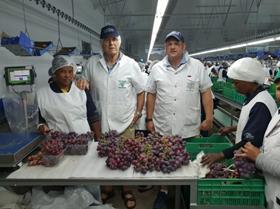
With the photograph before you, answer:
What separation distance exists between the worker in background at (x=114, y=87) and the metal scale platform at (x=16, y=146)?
0.76 metres

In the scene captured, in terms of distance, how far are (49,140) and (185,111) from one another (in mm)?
1302

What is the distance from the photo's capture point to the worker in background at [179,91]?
2.80 metres

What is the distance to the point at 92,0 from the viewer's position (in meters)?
10.6

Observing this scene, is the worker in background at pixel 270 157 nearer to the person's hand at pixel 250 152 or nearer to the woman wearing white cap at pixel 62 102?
the person's hand at pixel 250 152

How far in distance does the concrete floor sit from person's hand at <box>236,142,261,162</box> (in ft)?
3.56

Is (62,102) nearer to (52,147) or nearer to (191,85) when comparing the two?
(52,147)

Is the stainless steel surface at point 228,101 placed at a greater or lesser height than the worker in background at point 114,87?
lesser

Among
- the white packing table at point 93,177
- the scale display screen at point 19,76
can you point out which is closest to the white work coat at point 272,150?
the white packing table at point 93,177

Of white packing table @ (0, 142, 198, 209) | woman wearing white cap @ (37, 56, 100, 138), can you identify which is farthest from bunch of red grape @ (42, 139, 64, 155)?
woman wearing white cap @ (37, 56, 100, 138)

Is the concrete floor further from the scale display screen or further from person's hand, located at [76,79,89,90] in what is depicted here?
the scale display screen

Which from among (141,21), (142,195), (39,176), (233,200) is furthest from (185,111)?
(141,21)

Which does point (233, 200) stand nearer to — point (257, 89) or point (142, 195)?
point (257, 89)

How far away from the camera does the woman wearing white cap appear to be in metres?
2.46

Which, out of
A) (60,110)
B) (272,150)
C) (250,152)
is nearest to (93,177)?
(60,110)
